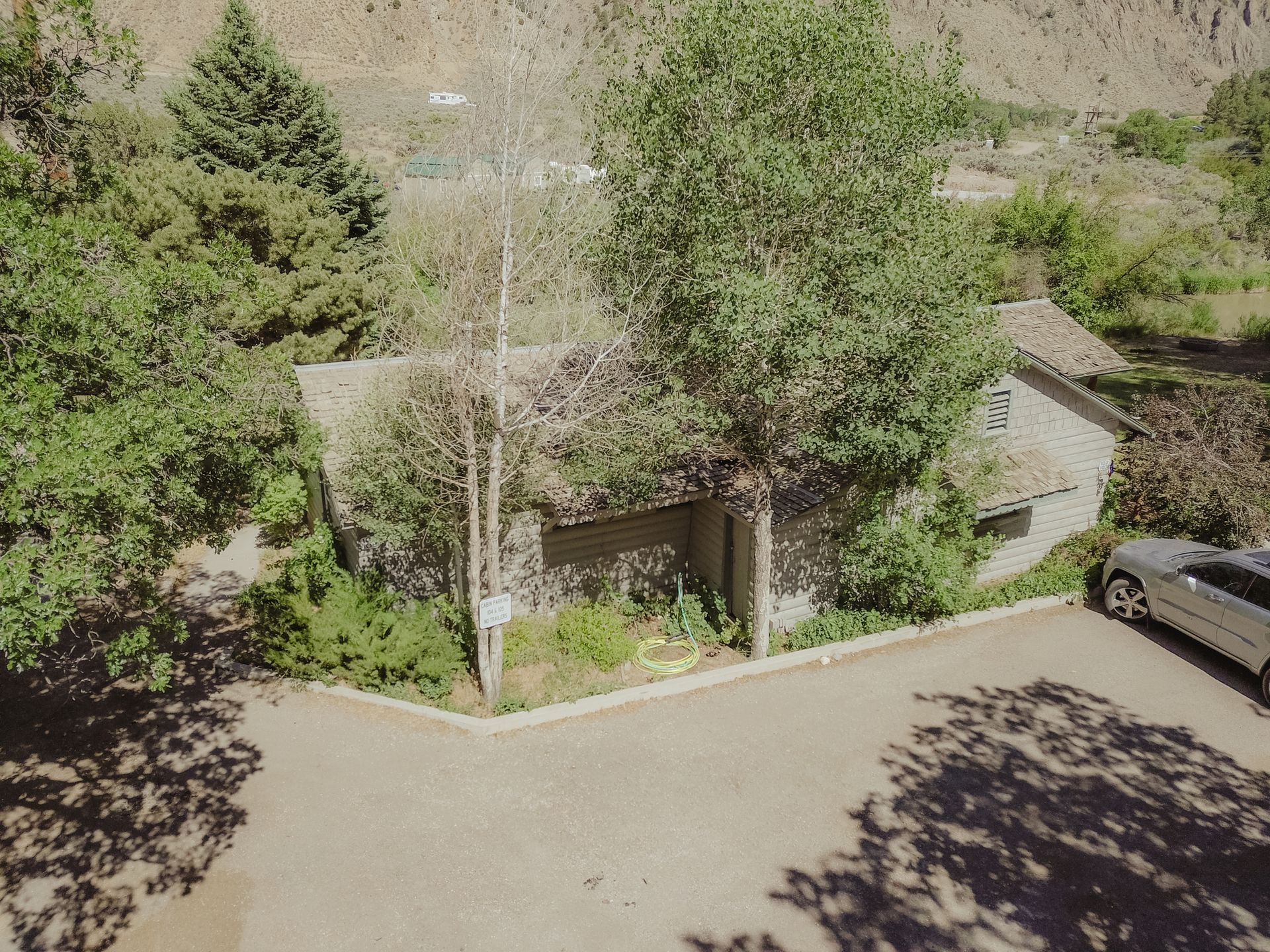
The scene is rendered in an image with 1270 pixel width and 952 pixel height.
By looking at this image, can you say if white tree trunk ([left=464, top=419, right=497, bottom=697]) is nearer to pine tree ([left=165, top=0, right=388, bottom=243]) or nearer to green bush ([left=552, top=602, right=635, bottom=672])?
green bush ([left=552, top=602, right=635, bottom=672])

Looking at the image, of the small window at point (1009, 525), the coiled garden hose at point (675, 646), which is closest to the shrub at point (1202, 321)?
the small window at point (1009, 525)

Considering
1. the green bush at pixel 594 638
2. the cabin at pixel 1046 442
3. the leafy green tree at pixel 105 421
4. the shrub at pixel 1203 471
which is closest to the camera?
the leafy green tree at pixel 105 421

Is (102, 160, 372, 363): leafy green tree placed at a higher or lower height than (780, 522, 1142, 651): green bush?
higher

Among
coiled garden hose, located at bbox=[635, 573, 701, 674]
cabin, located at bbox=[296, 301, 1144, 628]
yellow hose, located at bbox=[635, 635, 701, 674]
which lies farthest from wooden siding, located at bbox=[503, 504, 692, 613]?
yellow hose, located at bbox=[635, 635, 701, 674]

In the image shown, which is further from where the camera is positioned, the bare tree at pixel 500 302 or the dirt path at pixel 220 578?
the dirt path at pixel 220 578

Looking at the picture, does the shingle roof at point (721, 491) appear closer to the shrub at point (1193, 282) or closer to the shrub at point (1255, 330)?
the shrub at point (1255, 330)

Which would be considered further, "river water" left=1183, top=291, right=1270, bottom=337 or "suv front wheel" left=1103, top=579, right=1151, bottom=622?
"river water" left=1183, top=291, right=1270, bottom=337

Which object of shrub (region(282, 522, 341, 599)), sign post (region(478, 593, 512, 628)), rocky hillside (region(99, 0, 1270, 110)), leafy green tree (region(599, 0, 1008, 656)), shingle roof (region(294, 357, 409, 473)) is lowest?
shrub (region(282, 522, 341, 599))

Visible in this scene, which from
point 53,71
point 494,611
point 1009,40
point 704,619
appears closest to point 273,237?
point 53,71
